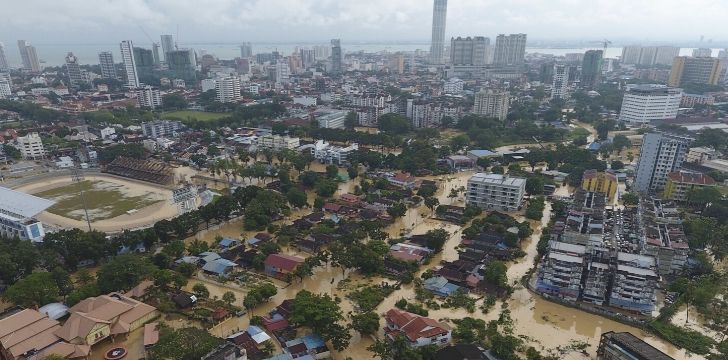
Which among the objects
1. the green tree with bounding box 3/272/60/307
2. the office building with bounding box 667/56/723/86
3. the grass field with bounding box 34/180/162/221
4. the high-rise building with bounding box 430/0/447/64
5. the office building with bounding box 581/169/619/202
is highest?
the high-rise building with bounding box 430/0/447/64

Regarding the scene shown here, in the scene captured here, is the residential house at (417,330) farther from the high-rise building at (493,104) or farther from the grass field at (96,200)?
the high-rise building at (493,104)

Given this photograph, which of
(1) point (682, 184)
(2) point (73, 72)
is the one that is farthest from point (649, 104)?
(2) point (73, 72)

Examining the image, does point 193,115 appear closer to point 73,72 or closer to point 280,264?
point 73,72

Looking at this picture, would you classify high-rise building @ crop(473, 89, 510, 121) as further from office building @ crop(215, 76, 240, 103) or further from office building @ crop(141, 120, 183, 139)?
office building @ crop(215, 76, 240, 103)

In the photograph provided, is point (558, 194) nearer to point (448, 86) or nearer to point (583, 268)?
point (583, 268)

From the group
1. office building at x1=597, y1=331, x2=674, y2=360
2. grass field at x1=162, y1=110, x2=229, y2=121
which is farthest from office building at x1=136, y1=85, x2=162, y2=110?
office building at x1=597, y1=331, x2=674, y2=360
